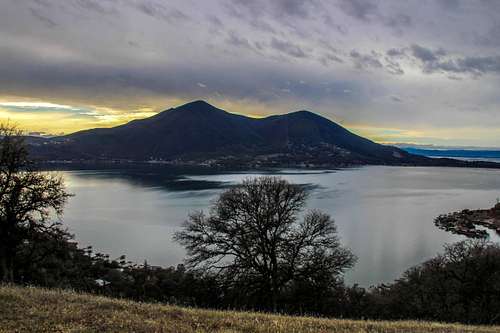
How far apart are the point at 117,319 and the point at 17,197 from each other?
17389 mm

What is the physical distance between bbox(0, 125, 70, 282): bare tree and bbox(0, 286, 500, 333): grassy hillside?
13345mm

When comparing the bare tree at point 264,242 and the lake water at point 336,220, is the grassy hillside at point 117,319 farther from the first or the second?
the lake water at point 336,220

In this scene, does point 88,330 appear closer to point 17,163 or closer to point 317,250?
point 17,163

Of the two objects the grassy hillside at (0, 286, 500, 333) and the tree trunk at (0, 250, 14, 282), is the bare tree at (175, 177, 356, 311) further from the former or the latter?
the grassy hillside at (0, 286, 500, 333)

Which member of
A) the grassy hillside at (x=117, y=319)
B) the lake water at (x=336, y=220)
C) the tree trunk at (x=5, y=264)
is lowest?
the lake water at (x=336, y=220)

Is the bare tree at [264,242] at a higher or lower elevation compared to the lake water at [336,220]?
higher

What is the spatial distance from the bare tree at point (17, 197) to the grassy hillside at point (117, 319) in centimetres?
1335

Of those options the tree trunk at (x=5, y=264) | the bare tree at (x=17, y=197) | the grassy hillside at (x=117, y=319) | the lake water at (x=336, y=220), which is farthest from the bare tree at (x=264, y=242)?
the lake water at (x=336, y=220)

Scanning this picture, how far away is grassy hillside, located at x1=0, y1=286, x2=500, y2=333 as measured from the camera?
7.66 meters

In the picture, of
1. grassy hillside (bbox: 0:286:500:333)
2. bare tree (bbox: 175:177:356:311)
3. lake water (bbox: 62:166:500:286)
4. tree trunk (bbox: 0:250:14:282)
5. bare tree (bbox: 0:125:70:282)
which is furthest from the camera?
lake water (bbox: 62:166:500:286)

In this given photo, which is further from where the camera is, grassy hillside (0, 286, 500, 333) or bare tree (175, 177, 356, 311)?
bare tree (175, 177, 356, 311)

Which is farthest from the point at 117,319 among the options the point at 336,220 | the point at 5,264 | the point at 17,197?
the point at 336,220

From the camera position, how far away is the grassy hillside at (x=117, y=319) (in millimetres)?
7656

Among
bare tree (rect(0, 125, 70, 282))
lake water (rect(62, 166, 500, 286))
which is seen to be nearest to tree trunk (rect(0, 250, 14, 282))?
bare tree (rect(0, 125, 70, 282))
